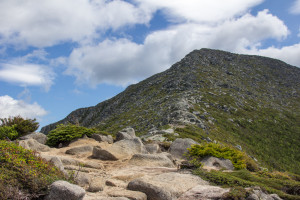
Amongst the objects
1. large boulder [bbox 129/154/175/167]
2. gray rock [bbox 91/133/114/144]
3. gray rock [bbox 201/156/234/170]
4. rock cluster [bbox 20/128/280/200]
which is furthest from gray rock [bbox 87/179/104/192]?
gray rock [bbox 91/133/114/144]

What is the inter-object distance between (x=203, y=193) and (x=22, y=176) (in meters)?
6.37

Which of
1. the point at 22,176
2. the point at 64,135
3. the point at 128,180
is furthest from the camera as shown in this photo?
the point at 64,135

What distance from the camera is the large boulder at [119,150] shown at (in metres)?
16.6

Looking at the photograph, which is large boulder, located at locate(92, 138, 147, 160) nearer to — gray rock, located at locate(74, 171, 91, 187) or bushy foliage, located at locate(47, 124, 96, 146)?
gray rock, located at locate(74, 171, 91, 187)

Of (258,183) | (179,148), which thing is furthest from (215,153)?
(258,183)

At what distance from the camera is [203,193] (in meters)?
9.85

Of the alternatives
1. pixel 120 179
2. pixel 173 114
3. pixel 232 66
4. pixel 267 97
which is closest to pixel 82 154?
pixel 120 179

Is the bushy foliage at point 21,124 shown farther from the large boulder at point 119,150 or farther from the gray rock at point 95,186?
the gray rock at point 95,186

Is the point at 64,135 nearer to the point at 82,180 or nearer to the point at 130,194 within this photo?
the point at 82,180

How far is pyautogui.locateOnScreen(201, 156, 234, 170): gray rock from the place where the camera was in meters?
17.3

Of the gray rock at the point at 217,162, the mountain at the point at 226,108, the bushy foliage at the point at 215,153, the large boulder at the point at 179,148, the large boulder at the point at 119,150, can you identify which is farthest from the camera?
the mountain at the point at 226,108

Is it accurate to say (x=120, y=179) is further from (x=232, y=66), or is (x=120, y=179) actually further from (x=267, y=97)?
(x=232, y=66)

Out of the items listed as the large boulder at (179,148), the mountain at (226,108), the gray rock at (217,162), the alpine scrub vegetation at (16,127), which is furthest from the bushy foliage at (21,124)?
the gray rock at (217,162)

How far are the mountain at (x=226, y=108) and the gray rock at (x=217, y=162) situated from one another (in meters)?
14.0
